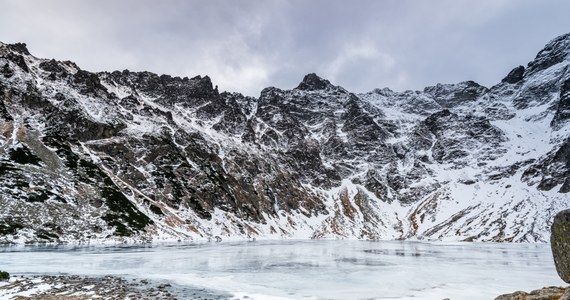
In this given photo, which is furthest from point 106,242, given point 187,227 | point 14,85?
point 14,85

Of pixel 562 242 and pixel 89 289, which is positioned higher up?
pixel 562 242

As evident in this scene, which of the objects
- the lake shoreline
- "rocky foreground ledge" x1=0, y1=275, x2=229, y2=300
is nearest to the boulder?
the lake shoreline

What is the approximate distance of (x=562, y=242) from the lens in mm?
17531

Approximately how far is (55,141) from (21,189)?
50116 millimetres

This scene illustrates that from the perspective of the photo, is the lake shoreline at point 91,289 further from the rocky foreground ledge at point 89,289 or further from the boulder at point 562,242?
the boulder at point 562,242

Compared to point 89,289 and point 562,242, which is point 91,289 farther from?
point 562,242

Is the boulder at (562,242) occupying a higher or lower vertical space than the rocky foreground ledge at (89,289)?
higher

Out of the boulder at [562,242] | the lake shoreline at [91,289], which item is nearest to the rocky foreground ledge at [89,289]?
the lake shoreline at [91,289]

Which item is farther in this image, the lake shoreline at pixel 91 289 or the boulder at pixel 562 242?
the lake shoreline at pixel 91 289

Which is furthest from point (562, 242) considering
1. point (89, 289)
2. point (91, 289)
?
point (89, 289)

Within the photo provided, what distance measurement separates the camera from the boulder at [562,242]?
17.3 metres

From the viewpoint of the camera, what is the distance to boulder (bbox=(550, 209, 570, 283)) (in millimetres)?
17328

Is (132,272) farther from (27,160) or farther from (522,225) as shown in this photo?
(522,225)

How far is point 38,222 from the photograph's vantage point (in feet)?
327
